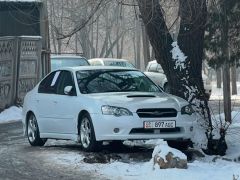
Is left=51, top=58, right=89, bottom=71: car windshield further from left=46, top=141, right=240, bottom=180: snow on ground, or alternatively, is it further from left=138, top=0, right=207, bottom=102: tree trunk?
left=46, top=141, right=240, bottom=180: snow on ground

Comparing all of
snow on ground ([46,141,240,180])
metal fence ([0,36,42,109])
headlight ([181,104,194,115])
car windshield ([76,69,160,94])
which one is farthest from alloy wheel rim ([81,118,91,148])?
metal fence ([0,36,42,109])

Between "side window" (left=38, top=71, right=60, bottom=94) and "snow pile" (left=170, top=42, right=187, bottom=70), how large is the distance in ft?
7.40

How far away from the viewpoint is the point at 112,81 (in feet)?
40.2

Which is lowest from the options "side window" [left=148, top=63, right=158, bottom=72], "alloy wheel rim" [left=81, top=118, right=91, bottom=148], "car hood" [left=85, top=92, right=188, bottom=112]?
"side window" [left=148, top=63, right=158, bottom=72]

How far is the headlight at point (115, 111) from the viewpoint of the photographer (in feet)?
35.6

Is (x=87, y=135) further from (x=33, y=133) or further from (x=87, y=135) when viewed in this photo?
(x=33, y=133)

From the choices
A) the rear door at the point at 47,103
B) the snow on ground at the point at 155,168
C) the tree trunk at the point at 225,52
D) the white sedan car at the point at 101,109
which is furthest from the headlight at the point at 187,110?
the tree trunk at the point at 225,52

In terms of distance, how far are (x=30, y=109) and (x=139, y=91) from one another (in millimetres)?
2475

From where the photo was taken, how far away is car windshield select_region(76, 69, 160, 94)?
12.0 m

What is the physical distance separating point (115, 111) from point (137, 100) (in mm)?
449

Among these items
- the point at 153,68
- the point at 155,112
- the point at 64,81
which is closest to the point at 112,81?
the point at 64,81

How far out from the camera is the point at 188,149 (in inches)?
467

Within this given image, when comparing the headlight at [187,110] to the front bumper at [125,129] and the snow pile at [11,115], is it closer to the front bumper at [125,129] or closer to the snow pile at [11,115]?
the front bumper at [125,129]

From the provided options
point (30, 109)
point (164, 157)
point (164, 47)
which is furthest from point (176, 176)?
point (30, 109)
